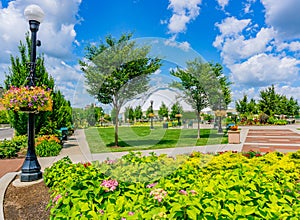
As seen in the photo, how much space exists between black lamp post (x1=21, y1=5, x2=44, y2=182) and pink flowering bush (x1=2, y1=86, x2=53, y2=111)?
46 centimetres

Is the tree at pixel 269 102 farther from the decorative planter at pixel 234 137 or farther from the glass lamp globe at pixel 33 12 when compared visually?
the glass lamp globe at pixel 33 12

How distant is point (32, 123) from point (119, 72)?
3526 millimetres

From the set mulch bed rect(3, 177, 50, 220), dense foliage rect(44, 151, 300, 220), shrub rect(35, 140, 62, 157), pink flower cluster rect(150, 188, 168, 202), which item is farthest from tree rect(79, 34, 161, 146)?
shrub rect(35, 140, 62, 157)

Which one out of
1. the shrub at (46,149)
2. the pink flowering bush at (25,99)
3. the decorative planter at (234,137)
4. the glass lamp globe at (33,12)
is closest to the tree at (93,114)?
the pink flowering bush at (25,99)

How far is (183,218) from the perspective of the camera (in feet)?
6.10

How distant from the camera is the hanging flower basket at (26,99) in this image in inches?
185

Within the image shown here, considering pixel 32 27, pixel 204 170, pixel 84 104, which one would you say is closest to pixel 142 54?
pixel 84 104

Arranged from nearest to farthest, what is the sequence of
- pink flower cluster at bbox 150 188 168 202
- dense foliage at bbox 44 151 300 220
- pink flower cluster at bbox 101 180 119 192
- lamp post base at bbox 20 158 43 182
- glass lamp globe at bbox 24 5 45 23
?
dense foliage at bbox 44 151 300 220 → pink flower cluster at bbox 150 188 168 202 → pink flower cluster at bbox 101 180 119 192 → lamp post base at bbox 20 158 43 182 → glass lamp globe at bbox 24 5 45 23

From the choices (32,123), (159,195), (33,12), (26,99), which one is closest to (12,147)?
(32,123)

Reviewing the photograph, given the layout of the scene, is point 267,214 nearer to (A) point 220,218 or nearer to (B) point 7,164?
(A) point 220,218

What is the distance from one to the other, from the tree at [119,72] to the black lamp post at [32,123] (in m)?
2.96

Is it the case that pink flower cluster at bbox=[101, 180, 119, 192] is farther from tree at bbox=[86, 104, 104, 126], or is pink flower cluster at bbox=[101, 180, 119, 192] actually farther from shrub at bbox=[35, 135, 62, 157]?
shrub at bbox=[35, 135, 62, 157]

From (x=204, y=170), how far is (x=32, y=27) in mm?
5245

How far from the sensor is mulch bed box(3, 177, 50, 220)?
328 centimetres
